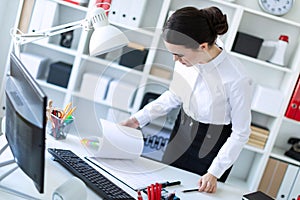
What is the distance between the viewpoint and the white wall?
3168mm

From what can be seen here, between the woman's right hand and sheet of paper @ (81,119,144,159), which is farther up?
the woman's right hand

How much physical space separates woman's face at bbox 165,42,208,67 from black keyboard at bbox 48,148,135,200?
52 centimetres

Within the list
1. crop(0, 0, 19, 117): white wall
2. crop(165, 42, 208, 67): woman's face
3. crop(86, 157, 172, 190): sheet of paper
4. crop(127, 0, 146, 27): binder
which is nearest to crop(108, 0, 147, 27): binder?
crop(127, 0, 146, 27): binder

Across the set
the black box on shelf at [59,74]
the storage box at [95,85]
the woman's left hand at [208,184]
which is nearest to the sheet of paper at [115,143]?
the woman's left hand at [208,184]

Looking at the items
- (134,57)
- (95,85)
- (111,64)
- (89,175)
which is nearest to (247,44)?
(134,57)

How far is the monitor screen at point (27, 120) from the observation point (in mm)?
981

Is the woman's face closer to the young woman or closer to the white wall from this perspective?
the young woman

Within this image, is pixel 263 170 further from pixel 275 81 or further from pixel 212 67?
pixel 212 67

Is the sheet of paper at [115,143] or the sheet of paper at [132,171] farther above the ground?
the sheet of paper at [115,143]

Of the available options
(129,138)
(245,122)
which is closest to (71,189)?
(129,138)

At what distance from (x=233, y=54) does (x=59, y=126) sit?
170cm

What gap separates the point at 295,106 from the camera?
2988 millimetres

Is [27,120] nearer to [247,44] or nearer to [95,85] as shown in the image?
[95,85]

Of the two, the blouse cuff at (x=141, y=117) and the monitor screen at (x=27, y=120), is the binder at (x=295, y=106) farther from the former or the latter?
the monitor screen at (x=27, y=120)
